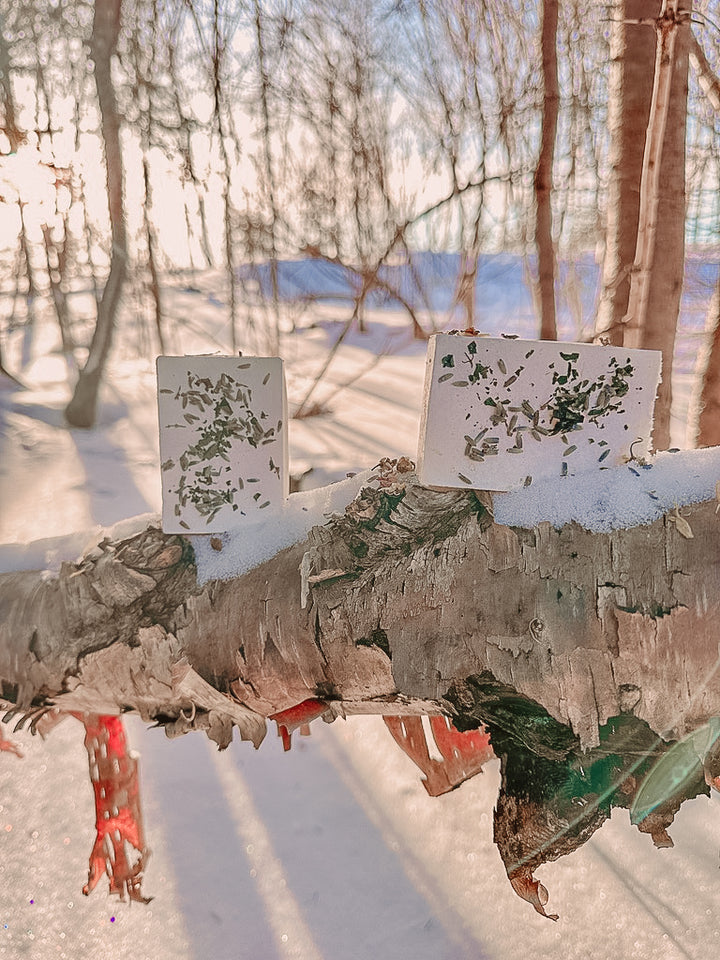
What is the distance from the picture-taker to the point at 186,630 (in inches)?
28.8

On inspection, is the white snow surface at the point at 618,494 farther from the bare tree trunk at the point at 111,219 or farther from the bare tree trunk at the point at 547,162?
the bare tree trunk at the point at 111,219

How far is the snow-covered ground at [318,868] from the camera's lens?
0.98m

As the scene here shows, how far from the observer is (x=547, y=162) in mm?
1444

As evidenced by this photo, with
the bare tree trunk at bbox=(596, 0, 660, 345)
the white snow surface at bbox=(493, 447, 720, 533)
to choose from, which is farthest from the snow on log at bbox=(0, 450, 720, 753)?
the bare tree trunk at bbox=(596, 0, 660, 345)

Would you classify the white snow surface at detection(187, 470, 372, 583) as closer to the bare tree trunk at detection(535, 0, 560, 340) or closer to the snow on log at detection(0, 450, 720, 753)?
the snow on log at detection(0, 450, 720, 753)

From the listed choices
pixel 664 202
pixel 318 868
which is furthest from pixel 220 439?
pixel 664 202

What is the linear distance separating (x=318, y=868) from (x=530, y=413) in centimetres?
93

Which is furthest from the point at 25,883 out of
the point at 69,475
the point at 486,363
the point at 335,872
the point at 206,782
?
the point at 69,475

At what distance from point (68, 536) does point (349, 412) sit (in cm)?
261

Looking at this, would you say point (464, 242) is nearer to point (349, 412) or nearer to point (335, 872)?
point (349, 412)

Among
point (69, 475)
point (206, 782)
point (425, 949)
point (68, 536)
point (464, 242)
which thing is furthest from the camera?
point (69, 475)

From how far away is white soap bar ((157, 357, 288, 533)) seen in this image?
76 cm

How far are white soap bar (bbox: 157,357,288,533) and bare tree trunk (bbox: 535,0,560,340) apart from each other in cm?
103

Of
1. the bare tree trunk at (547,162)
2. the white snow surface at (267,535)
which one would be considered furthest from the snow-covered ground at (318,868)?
the bare tree trunk at (547,162)
